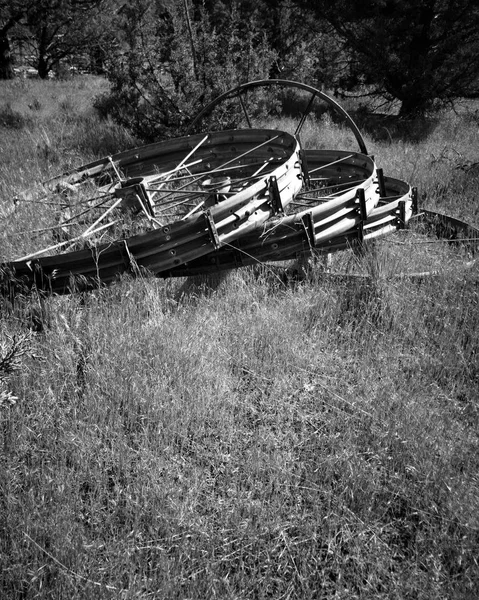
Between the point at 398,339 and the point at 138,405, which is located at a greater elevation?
the point at 138,405

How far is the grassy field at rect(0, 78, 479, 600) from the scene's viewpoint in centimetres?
234

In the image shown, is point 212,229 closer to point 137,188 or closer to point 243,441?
point 137,188

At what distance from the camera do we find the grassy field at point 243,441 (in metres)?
2.34

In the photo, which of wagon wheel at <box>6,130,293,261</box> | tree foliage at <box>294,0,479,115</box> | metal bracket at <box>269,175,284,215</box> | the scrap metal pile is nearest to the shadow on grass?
tree foliage at <box>294,0,479,115</box>

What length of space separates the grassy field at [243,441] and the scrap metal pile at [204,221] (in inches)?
9.3

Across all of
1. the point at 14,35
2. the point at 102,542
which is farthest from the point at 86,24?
the point at 102,542

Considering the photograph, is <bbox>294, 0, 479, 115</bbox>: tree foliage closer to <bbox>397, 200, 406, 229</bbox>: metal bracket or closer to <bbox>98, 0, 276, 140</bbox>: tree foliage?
<bbox>98, 0, 276, 140</bbox>: tree foliage

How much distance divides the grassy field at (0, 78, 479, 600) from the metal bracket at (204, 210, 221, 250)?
1.84 feet

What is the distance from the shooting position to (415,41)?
11.9 metres

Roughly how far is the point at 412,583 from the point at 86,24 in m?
21.2

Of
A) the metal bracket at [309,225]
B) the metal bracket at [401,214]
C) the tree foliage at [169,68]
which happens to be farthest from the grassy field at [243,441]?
the tree foliage at [169,68]

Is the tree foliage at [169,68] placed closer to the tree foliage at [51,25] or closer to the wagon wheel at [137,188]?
the wagon wheel at [137,188]

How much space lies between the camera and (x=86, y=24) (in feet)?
62.4

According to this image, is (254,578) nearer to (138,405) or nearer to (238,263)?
(138,405)
